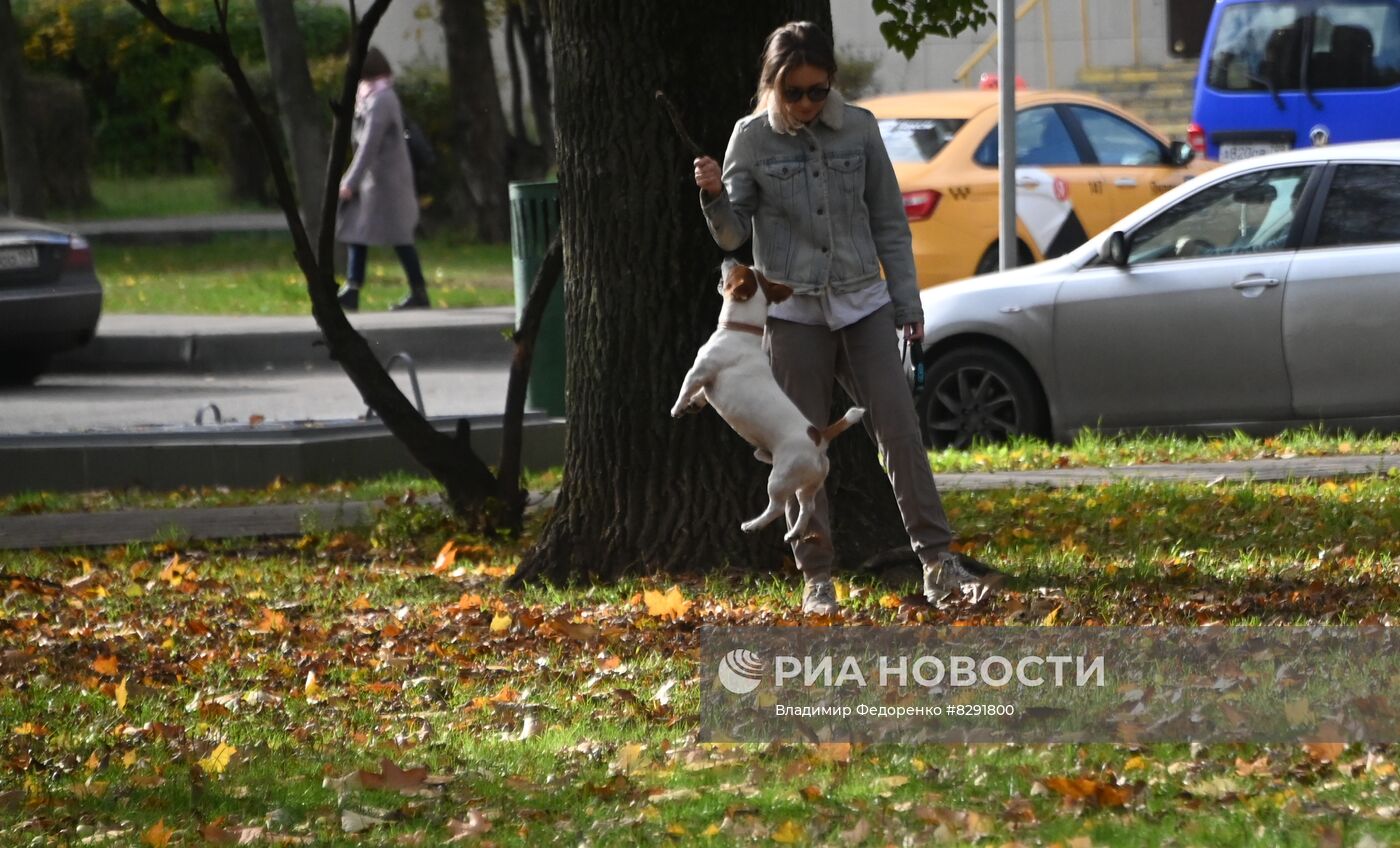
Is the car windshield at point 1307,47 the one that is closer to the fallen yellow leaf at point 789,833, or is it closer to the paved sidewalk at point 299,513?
the paved sidewalk at point 299,513

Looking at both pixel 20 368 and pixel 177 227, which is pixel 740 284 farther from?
pixel 177 227

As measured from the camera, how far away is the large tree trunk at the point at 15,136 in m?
20.8

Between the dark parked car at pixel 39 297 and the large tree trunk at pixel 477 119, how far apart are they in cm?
972

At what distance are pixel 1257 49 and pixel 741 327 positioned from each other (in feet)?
42.7

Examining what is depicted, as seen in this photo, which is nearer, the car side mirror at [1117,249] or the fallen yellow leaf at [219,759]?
the fallen yellow leaf at [219,759]

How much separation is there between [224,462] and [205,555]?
1761 mm

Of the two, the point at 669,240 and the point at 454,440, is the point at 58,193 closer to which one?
the point at 454,440

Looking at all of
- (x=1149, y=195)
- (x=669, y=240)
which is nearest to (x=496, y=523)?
(x=669, y=240)

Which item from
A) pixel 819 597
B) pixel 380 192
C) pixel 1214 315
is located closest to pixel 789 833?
pixel 819 597

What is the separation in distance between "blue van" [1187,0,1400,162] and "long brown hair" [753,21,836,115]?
11.8 m

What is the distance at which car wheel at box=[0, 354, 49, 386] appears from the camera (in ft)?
51.1

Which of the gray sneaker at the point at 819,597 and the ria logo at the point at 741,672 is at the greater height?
the ria logo at the point at 741,672

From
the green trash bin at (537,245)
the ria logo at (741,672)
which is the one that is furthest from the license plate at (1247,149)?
the ria logo at (741,672)

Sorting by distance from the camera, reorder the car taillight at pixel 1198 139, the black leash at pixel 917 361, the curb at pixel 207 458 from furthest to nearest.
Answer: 1. the car taillight at pixel 1198 139
2. the curb at pixel 207 458
3. the black leash at pixel 917 361
